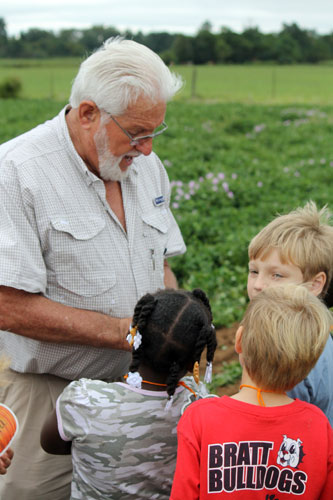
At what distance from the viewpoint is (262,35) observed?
64.4 meters

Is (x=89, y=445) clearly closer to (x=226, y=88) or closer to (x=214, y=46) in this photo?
(x=226, y=88)

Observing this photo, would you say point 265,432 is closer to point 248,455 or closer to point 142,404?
point 248,455

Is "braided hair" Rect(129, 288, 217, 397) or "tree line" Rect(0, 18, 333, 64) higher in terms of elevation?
"tree line" Rect(0, 18, 333, 64)

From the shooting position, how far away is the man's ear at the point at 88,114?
2.37m

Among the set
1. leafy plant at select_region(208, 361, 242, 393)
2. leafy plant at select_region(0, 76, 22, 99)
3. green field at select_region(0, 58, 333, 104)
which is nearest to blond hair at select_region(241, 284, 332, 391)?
leafy plant at select_region(208, 361, 242, 393)

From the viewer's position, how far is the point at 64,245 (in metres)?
2.32

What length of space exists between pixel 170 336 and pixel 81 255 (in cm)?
67

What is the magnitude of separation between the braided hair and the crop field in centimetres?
332

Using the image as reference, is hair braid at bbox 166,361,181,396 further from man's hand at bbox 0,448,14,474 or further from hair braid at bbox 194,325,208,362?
man's hand at bbox 0,448,14,474

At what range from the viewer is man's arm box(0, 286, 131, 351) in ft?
7.40

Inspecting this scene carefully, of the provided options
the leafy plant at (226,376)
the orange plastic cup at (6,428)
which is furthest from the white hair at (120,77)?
the leafy plant at (226,376)

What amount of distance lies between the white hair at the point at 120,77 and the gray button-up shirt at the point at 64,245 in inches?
8.9

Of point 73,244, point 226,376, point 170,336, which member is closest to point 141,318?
point 170,336

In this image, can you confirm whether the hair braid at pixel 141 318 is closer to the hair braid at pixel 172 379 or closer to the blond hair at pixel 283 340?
the hair braid at pixel 172 379
